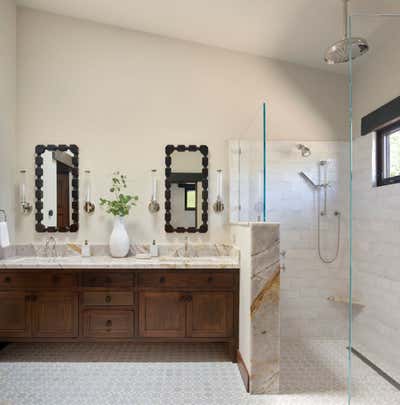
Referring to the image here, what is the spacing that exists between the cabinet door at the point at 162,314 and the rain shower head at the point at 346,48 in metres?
2.14

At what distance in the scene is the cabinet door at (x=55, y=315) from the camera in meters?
2.54

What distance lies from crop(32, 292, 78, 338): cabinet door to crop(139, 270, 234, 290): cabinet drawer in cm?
62

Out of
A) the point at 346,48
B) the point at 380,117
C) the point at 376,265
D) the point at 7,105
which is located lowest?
the point at 376,265

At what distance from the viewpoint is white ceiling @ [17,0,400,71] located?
2406 mm

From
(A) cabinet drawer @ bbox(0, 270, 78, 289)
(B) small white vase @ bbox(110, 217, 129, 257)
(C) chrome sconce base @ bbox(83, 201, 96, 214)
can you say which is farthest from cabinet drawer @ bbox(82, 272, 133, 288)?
(C) chrome sconce base @ bbox(83, 201, 96, 214)

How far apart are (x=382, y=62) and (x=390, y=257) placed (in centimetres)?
115

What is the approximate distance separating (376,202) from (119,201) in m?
2.20

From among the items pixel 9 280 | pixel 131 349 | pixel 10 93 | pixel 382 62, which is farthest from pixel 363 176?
pixel 10 93

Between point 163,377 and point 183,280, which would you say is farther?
point 183,280

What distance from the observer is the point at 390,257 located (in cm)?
176

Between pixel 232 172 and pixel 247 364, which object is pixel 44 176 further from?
pixel 247 364

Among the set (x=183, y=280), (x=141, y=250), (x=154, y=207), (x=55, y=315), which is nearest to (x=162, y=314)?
(x=183, y=280)

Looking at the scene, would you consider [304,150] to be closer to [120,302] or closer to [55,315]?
[120,302]

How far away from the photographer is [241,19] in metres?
2.64
